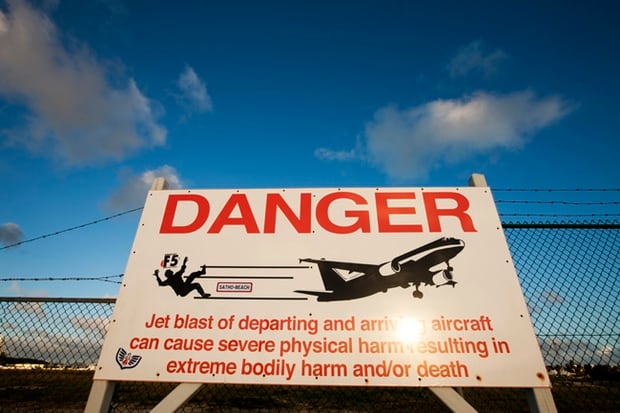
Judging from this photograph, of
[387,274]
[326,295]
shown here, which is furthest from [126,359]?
[387,274]

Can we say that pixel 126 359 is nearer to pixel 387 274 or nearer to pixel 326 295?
pixel 326 295

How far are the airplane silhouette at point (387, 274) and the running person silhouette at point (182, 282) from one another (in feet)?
2.80

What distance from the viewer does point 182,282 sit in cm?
243

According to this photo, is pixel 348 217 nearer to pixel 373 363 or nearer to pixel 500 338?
pixel 373 363

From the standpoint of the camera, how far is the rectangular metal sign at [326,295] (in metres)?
2.08

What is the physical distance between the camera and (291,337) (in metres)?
2.17

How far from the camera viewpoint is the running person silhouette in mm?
2389

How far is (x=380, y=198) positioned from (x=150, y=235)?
7.34 ft

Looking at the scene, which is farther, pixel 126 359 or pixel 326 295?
pixel 326 295

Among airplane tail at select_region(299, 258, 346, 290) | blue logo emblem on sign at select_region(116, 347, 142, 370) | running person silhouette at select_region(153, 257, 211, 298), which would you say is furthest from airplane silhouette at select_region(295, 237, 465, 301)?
blue logo emblem on sign at select_region(116, 347, 142, 370)

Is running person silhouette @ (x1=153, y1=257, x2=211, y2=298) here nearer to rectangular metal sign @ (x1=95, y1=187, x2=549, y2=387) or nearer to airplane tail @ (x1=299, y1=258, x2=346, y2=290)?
rectangular metal sign @ (x1=95, y1=187, x2=549, y2=387)

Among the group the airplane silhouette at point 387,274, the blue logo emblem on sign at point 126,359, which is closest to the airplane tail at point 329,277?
the airplane silhouette at point 387,274

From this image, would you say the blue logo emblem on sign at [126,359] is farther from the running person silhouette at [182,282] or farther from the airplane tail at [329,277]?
the airplane tail at [329,277]

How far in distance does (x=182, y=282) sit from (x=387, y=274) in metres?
1.73
